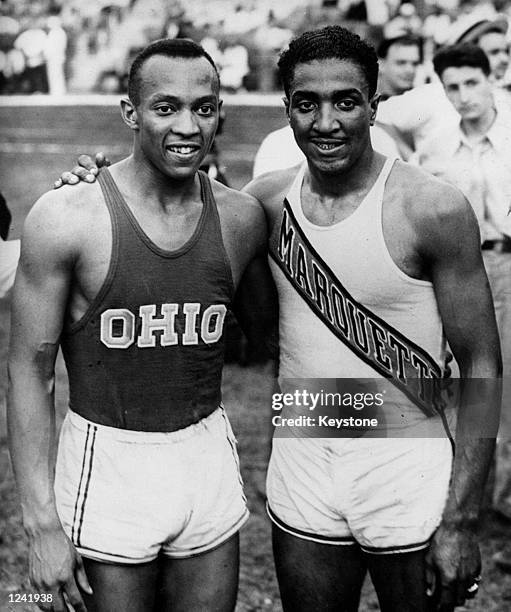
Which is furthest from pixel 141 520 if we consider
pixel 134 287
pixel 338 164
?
pixel 338 164

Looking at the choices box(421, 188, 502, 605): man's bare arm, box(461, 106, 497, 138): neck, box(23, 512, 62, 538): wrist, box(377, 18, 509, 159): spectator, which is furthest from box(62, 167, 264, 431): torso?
box(461, 106, 497, 138): neck

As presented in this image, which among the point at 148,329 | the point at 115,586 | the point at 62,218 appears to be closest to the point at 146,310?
the point at 148,329

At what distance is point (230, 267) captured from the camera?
6.55 feet

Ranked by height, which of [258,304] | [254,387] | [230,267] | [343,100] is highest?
[343,100]

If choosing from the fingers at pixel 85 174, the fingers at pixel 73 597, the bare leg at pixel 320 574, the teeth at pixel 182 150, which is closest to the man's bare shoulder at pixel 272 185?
the teeth at pixel 182 150

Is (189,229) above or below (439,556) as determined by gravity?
above

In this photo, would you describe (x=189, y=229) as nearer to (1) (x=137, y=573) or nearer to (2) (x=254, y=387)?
(1) (x=137, y=573)

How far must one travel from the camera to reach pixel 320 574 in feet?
6.90

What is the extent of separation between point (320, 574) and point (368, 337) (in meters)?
0.57

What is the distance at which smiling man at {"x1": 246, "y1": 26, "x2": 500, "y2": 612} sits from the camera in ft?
6.48

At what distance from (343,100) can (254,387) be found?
1427 mm

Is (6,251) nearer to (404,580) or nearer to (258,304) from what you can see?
(258,304)

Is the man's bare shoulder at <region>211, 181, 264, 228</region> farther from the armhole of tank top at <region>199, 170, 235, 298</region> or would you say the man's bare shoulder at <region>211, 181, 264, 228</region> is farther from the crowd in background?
the crowd in background

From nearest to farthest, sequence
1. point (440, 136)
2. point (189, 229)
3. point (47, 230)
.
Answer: point (47, 230)
point (189, 229)
point (440, 136)
